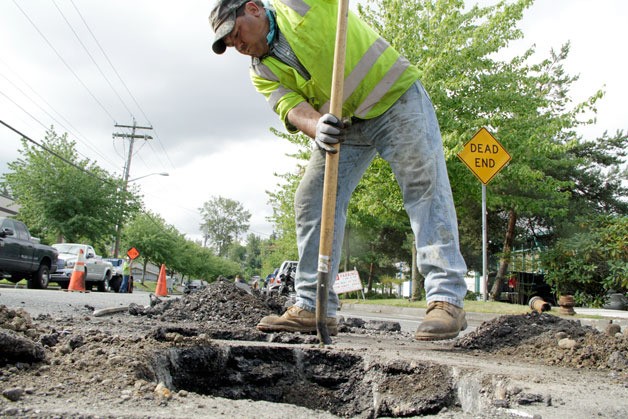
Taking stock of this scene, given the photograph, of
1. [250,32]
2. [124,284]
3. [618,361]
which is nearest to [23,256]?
[124,284]

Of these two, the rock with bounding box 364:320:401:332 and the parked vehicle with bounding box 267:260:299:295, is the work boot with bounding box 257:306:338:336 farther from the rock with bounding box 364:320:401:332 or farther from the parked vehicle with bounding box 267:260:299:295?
the parked vehicle with bounding box 267:260:299:295

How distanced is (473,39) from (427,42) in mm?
1343

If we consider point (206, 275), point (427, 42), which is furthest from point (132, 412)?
point (206, 275)

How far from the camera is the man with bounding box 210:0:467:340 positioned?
279 centimetres

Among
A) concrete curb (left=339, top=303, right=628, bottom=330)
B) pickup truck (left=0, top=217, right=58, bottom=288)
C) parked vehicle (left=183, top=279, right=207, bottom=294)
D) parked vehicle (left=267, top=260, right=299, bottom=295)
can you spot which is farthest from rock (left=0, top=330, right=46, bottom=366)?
parked vehicle (left=267, top=260, right=299, bottom=295)

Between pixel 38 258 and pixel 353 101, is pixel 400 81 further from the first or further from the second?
pixel 38 258

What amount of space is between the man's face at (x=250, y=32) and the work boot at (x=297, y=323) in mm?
1569

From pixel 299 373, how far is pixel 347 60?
1.64 meters

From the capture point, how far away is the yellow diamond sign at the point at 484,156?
959 cm

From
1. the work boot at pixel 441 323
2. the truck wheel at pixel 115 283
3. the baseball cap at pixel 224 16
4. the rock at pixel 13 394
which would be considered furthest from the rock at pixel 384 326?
the truck wheel at pixel 115 283

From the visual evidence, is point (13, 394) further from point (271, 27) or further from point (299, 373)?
point (271, 27)

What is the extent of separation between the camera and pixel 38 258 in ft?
45.8

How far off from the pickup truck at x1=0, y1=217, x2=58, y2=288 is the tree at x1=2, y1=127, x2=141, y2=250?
1279 centimetres

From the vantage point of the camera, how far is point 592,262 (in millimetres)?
11719
